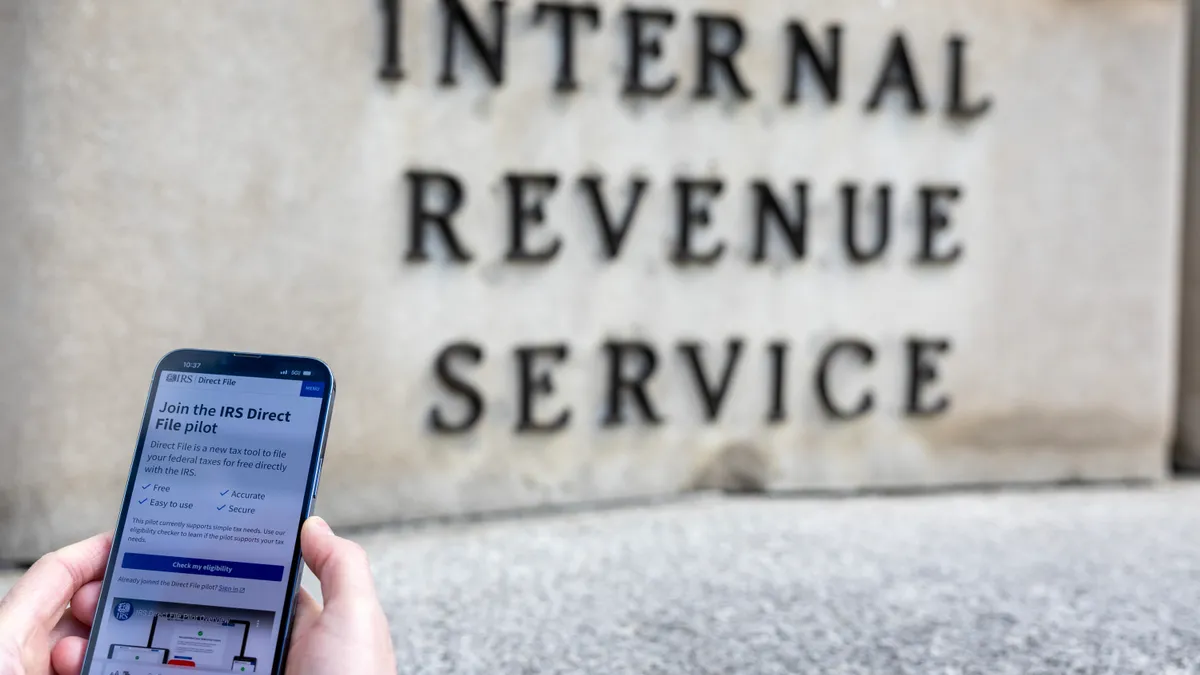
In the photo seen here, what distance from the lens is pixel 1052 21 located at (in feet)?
17.3

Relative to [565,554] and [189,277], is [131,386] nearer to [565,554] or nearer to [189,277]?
[189,277]

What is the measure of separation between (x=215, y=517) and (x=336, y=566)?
0.20 meters

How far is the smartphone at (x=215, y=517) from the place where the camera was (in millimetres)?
1371

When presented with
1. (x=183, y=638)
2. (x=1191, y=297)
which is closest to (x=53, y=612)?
(x=183, y=638)

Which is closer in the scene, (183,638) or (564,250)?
(183,638)

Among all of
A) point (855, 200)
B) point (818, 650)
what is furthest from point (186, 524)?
point (855, 200)

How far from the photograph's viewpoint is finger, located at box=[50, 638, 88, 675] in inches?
54.4

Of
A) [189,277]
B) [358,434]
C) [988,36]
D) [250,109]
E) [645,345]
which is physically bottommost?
[358,434]

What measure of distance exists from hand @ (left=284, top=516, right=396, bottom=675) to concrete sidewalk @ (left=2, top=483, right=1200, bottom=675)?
151 cm

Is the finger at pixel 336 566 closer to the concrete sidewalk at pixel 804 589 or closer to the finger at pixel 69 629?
the finger at pixel 69 629

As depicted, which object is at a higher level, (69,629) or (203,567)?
(203,567)

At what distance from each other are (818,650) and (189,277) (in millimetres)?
2697

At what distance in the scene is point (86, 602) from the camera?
4.71 ft

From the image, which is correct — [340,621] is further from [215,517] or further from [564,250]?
[564,250]
